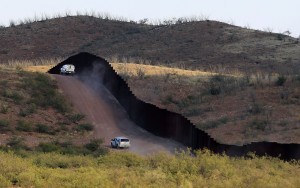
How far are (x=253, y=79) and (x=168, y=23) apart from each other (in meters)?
63.3

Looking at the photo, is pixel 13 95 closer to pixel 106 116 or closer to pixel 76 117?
pixel 76 117

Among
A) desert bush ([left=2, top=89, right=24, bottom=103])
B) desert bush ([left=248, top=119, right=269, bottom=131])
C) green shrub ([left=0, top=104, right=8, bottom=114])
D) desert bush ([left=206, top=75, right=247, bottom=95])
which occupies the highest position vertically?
desert bush ([left=206, top=75, right=247, bottom=95])

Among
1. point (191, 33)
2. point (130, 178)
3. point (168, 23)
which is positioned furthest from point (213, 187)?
point (168, 23)

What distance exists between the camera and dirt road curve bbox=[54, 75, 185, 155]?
4175 cm

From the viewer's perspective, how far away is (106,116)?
163ft

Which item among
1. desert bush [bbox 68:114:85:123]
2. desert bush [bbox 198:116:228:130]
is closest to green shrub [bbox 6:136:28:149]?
desert bush [bbox 68:114:85:123]

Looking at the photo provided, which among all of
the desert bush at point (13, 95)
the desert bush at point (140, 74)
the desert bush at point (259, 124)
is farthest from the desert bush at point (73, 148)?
the desert bush at point (140, 74)

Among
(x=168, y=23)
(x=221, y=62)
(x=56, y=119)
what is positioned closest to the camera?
(x=56, y=119)

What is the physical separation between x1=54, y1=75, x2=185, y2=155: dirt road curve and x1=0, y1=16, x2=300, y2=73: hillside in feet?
93.6

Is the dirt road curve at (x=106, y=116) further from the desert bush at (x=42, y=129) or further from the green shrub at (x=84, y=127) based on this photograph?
the desert bush at (x=42, y=129)

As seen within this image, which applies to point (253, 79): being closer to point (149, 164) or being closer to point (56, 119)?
point (56, 119)

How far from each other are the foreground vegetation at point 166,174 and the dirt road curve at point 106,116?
40.5ft

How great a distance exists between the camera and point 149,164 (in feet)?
92.5

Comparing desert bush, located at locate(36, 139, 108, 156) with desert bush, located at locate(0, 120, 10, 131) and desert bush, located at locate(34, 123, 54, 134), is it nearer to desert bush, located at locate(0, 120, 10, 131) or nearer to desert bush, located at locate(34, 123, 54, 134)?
desert bush, located at locate(34, 123, 54, 134)
